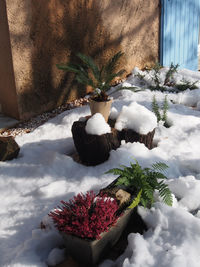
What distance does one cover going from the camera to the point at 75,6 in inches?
238

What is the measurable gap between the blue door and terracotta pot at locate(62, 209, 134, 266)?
6.33 m

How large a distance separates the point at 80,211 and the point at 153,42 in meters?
6.24

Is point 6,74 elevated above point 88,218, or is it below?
above

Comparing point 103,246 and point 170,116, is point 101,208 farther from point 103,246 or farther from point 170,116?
point 170,116

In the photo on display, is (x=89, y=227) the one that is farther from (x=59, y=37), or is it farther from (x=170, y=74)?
(x=170, y=74)

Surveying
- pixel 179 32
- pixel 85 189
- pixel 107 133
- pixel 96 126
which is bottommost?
pixel 85 189

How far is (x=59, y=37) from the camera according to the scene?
5.94 m

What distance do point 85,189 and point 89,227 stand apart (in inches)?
43.8

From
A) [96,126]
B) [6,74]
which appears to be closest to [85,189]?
[96,126]

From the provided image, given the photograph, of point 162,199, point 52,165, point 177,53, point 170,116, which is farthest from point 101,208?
point 177,53

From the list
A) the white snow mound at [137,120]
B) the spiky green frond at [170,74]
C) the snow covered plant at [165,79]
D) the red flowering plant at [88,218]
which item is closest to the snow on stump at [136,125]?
the white snow mound at [137,120]

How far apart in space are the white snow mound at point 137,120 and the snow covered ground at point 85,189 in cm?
24

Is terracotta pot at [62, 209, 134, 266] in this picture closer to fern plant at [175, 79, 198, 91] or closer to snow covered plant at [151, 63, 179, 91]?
snow covered plant at [151, 63, 179, 91]

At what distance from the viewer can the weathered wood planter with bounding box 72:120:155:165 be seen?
430cm
